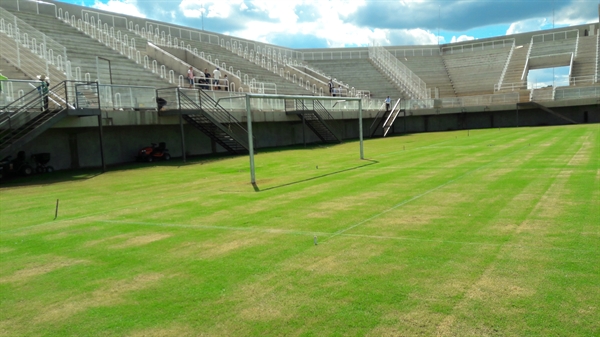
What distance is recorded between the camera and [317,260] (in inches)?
244

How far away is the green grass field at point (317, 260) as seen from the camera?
Answer: 14.5 ft

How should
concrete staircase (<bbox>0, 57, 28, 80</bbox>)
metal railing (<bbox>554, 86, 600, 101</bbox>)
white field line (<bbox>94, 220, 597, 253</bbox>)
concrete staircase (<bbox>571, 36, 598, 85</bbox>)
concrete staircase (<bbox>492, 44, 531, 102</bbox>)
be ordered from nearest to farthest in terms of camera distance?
white field line (<bbox>94, 220, 597, 253</bbox>)
concrete staircase (<bbox>0, 57, 28, 80</bbox>)
metal railing (<bbox>554, 86, 600, 101</bbox>)
concrete staircase (<bbox>492, 44, 531, 102</bbox>)
concrete staircase (<bbox>571, 36, 598, 85</bbox>)

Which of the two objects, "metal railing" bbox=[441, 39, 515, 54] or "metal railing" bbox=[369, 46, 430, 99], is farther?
"metal railing" bbox=[441, 39, 515, 54]

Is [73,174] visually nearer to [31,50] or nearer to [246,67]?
[31,50]

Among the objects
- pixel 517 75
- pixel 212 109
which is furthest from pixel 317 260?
pixel 517 75

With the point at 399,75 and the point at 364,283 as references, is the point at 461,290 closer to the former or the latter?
the point at 364,283

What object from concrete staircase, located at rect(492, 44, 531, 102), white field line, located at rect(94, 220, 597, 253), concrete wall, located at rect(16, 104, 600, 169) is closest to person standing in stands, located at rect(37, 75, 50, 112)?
concrete wall, located at rect(16, 104, 600, 169)

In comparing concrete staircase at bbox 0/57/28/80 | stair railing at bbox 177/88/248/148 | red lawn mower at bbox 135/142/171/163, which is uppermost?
concrete staircase at bbox 0/57/28/80

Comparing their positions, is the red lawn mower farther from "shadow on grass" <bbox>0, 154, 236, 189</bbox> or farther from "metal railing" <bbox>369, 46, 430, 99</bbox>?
"metal railing" <bbox>369, 46, 430, 99</bbox>

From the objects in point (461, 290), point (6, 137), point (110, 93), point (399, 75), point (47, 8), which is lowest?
point (461, 290)

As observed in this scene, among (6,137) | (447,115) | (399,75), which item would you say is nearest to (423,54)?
(399,75)

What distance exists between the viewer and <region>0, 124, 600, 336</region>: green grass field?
4434mm

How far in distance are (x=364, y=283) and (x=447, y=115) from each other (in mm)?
44391

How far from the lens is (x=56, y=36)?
30.0m
